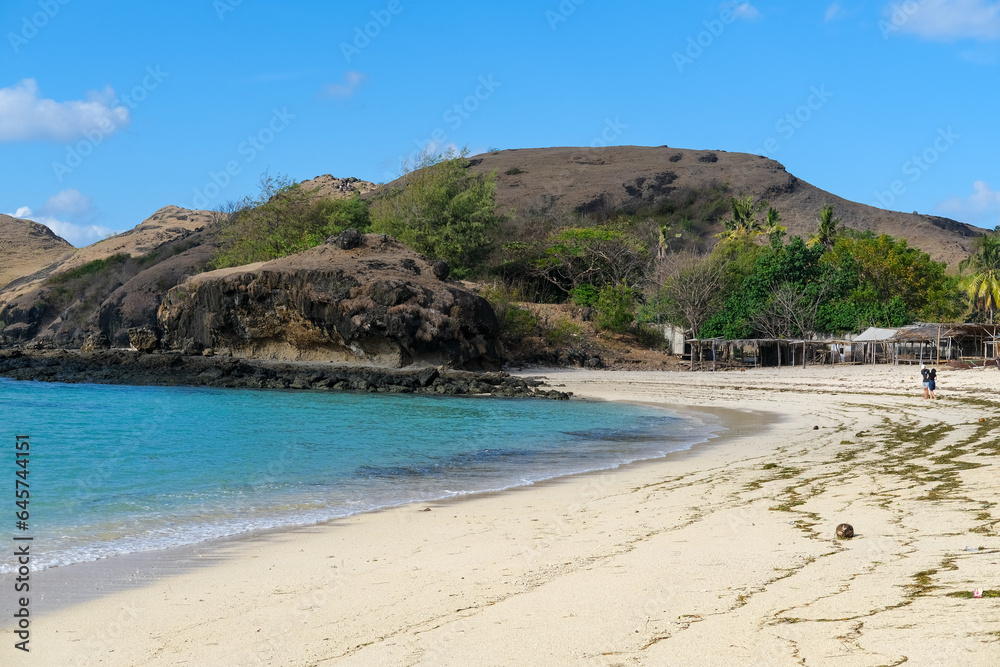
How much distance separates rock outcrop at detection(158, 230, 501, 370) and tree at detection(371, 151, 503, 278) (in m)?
→ 6.34

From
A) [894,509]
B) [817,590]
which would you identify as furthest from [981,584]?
[894,509]

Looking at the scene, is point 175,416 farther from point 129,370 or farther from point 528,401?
point 129,370

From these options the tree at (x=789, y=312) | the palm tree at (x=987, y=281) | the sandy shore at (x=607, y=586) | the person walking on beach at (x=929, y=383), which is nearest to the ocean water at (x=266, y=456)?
the sandy shore at (x=607, y=586)

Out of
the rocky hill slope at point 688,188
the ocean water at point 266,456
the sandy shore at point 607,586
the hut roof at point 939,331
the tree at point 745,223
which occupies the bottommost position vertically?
the ocean water at point 266,456

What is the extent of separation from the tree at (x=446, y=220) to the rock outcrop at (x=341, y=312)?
634 centimetres

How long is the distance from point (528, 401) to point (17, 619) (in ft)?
71.3

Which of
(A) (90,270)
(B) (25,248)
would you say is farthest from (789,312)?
(B) (25,248)

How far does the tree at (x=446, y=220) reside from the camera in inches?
1743

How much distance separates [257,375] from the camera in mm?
32281

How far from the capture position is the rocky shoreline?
29.6m

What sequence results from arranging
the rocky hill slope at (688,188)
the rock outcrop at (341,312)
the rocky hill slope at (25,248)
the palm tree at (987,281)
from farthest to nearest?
the rocky hill slope at (25,248) → the rocky hill slope at (688,188) → the palm tree at (987,281) → the rock outcrop at (341,312)

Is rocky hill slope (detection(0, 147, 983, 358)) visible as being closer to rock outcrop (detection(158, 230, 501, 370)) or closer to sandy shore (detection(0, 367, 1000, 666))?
rock outcrop (detection(158, 230, 501, 370))

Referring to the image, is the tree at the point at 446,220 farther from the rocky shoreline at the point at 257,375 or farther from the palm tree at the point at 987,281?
the palm tree at the point at 987,281

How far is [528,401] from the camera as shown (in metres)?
25.9
